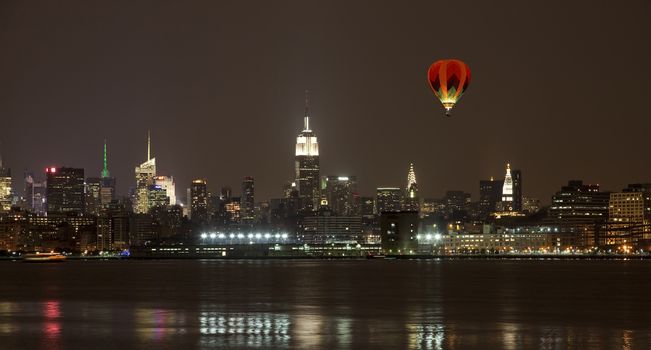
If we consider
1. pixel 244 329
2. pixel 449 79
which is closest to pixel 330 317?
pixel 244 329

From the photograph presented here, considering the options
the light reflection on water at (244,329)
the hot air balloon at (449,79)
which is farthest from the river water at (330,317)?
the hot air balloon at (449,79)

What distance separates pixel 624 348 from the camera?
1725 inches

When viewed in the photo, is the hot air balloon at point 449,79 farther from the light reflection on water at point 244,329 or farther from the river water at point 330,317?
the light reflection on water at point 244,329

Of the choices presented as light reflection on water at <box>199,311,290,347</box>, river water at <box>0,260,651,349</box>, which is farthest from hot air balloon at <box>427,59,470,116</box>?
light reflection on water at <box>199,311,290,347</box>

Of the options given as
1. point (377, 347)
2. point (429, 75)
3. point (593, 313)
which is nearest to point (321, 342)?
point (377, 347)

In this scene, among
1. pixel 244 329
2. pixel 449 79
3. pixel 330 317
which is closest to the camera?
pixel 244 329

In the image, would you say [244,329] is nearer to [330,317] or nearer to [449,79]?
[330,317]

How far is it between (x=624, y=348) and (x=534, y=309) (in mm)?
20773

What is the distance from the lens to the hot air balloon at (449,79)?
3711 inches

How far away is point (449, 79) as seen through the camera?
94312mm

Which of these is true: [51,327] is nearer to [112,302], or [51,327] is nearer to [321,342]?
[321,342]

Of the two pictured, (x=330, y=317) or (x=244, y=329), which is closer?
(x=244, y=329)

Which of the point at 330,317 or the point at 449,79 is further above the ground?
the point at 449,79

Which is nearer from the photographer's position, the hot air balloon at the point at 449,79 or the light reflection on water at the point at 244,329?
the light reflection on water at the point at 244,329
